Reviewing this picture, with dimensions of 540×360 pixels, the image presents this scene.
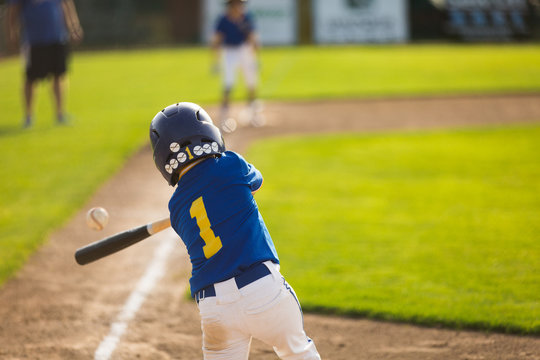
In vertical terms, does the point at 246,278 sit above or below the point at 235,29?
below

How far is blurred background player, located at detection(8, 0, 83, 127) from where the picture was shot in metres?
11.0

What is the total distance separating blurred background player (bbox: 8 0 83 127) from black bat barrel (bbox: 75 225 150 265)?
8.70 m

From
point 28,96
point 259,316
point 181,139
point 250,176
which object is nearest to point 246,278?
point 259,316

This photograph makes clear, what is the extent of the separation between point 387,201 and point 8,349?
4496 millimetres

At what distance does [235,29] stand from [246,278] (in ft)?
31.5

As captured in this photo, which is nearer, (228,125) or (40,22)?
(40,22)

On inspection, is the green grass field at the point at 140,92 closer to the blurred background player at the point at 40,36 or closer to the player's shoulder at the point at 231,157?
the blurred background player at the point at 40,36

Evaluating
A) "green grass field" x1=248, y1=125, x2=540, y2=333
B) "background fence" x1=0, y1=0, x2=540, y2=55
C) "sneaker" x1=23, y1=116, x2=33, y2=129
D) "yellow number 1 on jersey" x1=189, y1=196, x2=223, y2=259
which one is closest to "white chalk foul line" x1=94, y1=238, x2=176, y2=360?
"green grass field" x1=248, y1=125, x2=540, y2=333

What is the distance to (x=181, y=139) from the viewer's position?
2947 millimetres

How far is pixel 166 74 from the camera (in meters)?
20.3

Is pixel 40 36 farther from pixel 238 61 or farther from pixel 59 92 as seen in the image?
pixel 238 61

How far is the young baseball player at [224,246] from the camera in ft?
8.86

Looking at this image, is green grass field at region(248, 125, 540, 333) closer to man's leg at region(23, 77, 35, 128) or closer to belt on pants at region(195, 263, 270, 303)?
belt on pants at region(195, 263, 270, 303)

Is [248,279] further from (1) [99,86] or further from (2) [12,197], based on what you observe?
(1) [99,86]
